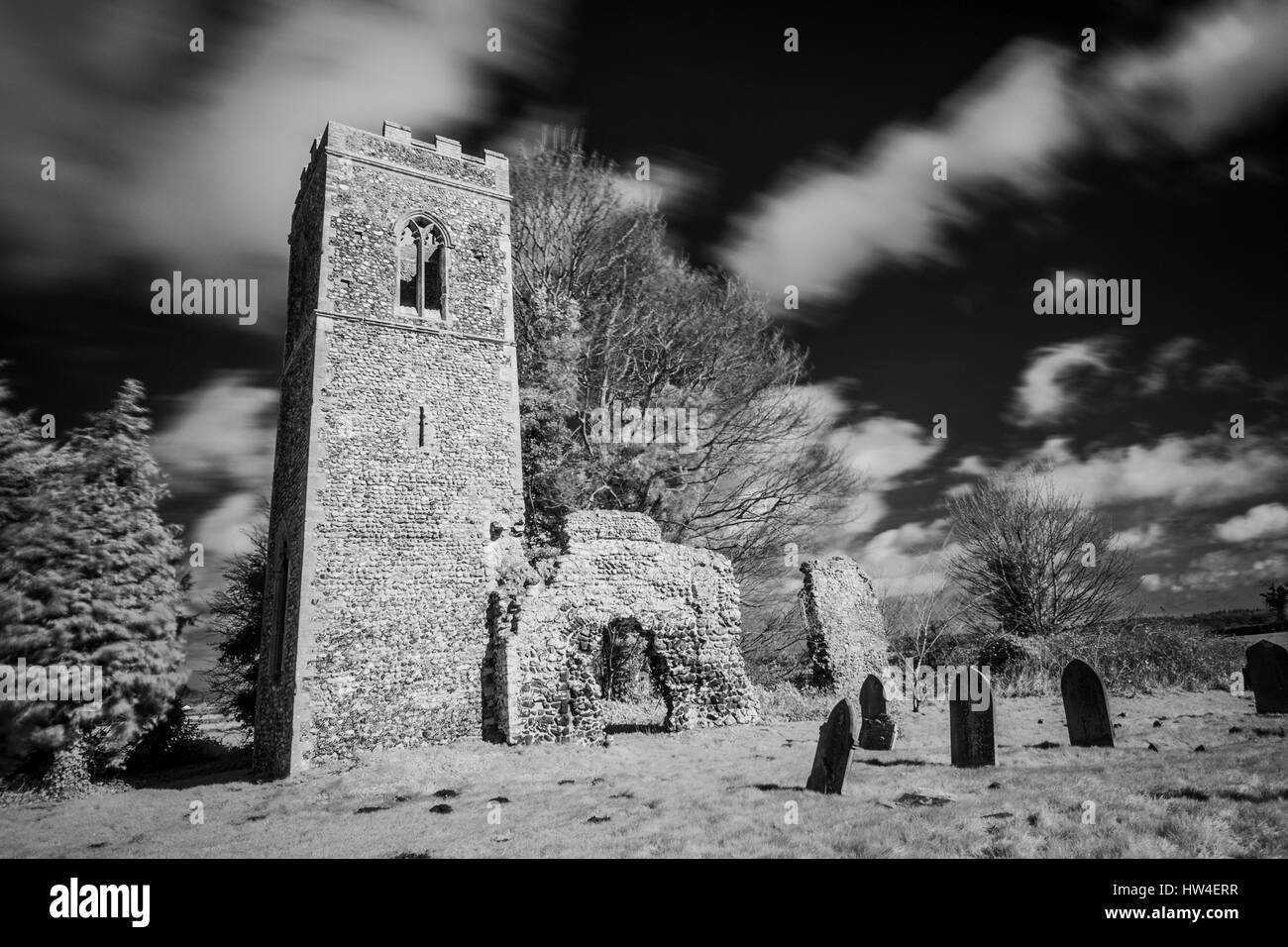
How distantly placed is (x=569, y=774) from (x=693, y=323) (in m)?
14.1

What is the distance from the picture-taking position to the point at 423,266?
14562mm

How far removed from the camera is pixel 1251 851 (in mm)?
4852

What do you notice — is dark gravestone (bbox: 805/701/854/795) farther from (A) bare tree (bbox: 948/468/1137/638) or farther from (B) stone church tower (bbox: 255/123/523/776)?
(A) bare tree (bbox: 948/468/1137/638)

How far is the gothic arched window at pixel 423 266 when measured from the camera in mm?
14469

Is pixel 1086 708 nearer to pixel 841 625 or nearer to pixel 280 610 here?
pixel 841 625

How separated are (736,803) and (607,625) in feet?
22.0

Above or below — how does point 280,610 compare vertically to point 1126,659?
above

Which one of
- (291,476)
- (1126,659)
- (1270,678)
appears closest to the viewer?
(1270,678)

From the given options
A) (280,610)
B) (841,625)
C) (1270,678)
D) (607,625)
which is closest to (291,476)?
(280,610)

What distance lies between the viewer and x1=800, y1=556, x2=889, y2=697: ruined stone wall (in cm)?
1839

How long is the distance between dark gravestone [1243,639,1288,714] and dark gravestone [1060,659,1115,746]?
4110mm

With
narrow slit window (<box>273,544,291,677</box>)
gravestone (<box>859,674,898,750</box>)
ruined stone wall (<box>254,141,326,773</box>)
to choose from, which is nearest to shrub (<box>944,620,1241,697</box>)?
gravestone (<box>859,674,898,750</box>)

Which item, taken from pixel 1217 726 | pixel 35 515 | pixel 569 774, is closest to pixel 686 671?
pixel 569 774
